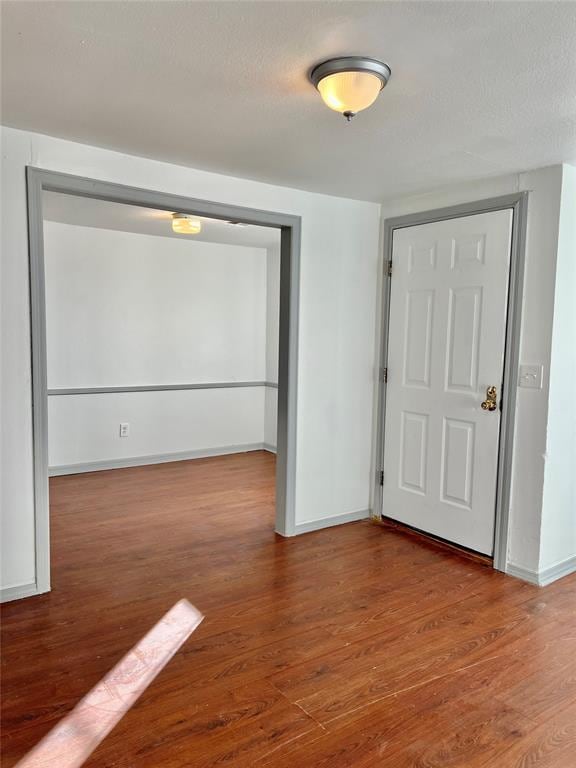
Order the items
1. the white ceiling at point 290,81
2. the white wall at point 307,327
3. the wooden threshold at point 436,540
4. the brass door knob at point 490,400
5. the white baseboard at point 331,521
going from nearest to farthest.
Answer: the white ceiling at point 290,81 < the white wall at point 307,327 < the brass door knob at point 490,400 < the wooden threshold at point 436,540 < the white baseboard at point 331,521

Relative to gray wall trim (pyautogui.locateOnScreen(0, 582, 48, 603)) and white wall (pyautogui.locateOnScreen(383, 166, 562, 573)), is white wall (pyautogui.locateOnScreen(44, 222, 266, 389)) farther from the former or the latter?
white wall (pyautogui.locateOnScreen(383, 166, 562, 573))

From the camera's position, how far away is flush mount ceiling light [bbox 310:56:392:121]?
71.3 inches

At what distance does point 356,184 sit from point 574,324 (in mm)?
1502

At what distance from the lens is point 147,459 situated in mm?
5605

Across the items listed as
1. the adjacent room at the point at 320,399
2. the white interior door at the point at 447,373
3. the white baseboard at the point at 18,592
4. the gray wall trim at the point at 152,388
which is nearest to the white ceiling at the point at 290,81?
the adjacent room at the point at 320,399

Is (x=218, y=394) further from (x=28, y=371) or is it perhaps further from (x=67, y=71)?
(x=67, y=71)

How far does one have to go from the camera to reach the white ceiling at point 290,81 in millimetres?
1586

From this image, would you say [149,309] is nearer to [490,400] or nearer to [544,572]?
[490,400]

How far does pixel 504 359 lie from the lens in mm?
3184

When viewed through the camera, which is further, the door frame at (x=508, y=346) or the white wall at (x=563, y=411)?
the door frame at (x=508, y=346)

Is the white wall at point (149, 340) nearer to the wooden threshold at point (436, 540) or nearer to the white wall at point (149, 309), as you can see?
the white wall at point (149, 309)

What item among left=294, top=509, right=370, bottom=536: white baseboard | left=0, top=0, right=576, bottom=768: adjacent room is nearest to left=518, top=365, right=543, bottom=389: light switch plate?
left=0, top=0, right=576, bottom=768: adjacent room

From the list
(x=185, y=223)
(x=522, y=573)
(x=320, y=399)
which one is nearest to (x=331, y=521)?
(x=320, y=399)

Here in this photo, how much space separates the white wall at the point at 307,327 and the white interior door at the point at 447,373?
23 centimetres
